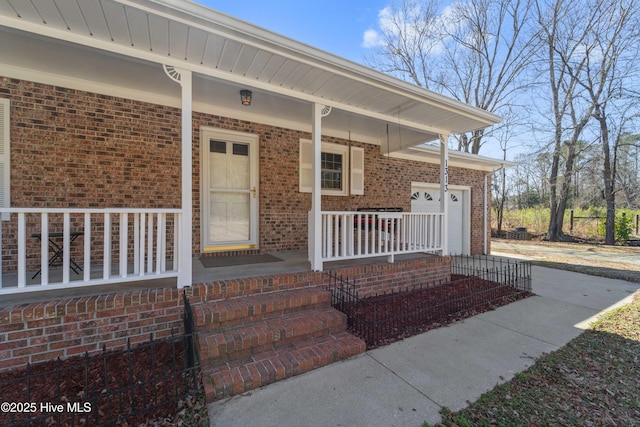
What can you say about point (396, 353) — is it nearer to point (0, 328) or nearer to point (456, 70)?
point (0, 328)

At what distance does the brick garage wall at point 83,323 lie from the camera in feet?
8.08

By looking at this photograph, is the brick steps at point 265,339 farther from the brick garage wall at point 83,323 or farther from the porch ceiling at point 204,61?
the porch ceiling at point 204,61

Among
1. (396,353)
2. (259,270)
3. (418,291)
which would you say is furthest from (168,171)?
(418,291)

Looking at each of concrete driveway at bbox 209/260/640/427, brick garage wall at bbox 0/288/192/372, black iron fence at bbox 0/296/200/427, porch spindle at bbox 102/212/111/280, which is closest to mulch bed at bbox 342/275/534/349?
concrete driveway at bbox 209/260/640/427

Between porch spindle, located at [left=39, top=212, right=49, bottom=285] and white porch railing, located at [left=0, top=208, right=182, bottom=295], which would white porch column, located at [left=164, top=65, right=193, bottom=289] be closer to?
white porch railing, located at [left=0, top=208, right=182, bottom=295]

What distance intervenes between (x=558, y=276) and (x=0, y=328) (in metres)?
9.15

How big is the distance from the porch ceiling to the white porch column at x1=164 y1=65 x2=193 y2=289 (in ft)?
0.58

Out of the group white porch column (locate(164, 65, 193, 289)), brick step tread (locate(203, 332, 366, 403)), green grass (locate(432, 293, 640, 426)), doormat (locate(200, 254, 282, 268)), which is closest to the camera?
green grass (locate(432, 293, 640, 426))

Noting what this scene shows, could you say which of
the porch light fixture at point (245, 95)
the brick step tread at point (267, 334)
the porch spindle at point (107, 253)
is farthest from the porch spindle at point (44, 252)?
the porch light fixture at point (245, 95)

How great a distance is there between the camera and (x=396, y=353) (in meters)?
2.94

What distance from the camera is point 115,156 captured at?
4289 millimetres

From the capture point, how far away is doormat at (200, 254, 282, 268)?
4.36 meters

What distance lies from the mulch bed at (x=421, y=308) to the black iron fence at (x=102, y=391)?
1.88 m

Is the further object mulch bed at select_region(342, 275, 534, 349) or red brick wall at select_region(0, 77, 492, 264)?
red brick wall at select_region(0, 77, 492, 264)
